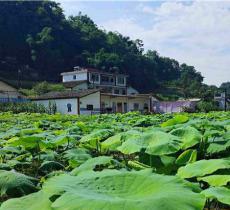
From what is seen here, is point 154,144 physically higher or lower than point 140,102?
lower

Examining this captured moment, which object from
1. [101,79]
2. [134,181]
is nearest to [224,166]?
[134,181]

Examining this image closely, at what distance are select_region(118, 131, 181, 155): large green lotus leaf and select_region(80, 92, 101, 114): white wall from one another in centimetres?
3129

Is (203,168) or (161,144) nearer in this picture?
(203,168)

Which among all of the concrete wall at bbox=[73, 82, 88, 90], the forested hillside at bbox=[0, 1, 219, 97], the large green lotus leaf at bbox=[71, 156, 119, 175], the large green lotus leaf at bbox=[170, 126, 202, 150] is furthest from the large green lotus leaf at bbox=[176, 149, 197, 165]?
the forested hillside at bbox=[0, 1, 219, 97]

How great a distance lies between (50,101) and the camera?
35.4m

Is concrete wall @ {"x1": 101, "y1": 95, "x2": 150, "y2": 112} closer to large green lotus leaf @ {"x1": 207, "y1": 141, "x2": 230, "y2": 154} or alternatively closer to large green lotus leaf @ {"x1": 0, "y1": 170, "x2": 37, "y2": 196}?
large green lotus leaf @ {"x1": 207, "y1": 141, "x2": 230, "y2": 154}

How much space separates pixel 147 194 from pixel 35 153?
7.92ft

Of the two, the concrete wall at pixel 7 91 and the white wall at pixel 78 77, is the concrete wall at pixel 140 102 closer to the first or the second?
the white wall at pixel 78 77

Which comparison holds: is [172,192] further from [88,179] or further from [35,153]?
[35,153]

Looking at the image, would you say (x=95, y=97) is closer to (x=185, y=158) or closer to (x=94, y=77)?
(x=94, y=77)

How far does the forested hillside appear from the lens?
202ft

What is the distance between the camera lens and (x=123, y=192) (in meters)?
1.35

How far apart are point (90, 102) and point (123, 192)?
111 ft

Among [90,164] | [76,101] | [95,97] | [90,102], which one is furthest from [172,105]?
[90,164]
